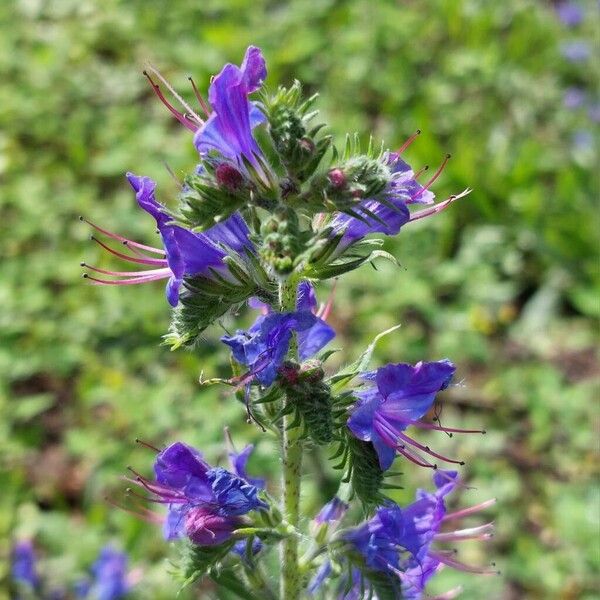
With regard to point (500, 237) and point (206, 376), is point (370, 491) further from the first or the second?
point (500, 237)

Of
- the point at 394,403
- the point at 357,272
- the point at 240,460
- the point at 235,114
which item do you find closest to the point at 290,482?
the point at 240,460

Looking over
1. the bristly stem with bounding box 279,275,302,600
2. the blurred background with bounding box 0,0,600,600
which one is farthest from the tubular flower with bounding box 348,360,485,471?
the blurred background with bounding box 0,0,600,600

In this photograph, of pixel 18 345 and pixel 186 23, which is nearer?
pixel 18 345

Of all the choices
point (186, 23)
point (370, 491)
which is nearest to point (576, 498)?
point (370, 491)

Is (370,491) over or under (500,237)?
over

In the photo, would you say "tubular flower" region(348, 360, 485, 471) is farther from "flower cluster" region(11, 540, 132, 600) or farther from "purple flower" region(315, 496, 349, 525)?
"flower cluster" region(11, 540, 132, 600)
